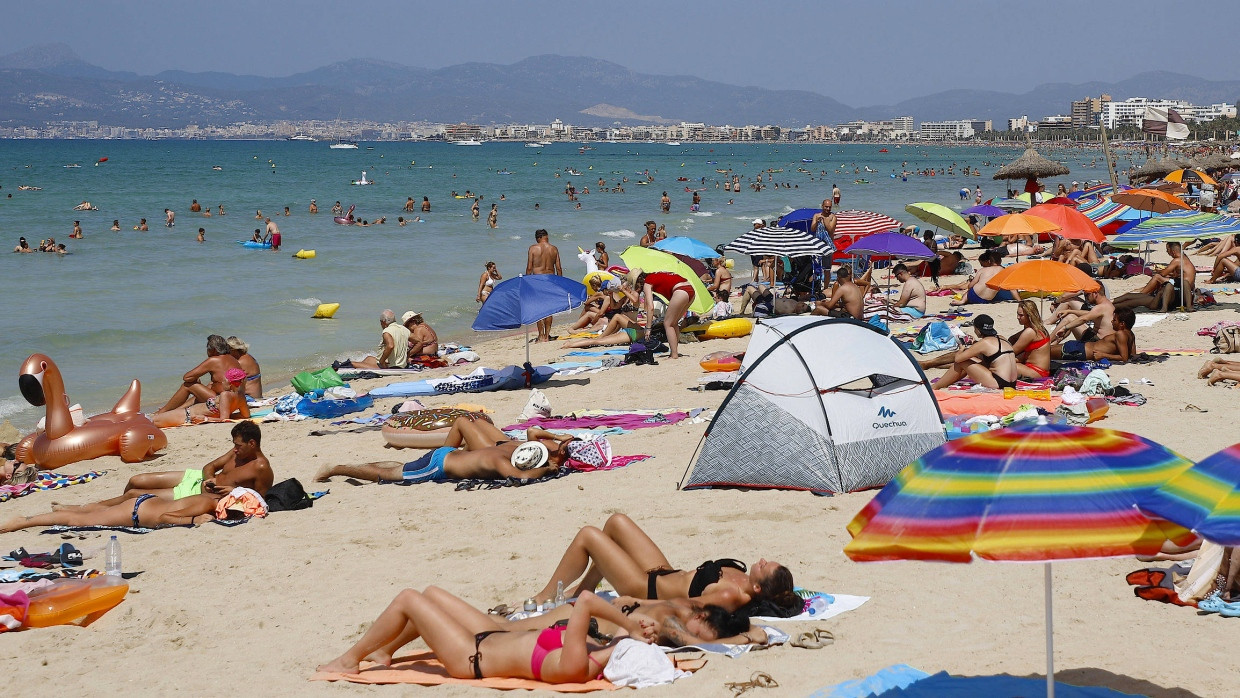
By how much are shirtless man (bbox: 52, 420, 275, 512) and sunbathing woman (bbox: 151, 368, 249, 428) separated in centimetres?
294

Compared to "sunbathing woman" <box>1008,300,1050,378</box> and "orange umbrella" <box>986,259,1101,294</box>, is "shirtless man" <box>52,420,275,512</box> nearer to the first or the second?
"orange umbrella" <box>986,259,1101,294</box>

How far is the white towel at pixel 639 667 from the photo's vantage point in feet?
14.5

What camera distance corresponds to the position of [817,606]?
16.9 ft

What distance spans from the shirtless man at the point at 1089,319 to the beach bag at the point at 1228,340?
1.00m

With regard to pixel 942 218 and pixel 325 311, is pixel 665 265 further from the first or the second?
pixel 942 218

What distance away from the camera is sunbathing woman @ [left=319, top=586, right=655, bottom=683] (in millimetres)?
4402

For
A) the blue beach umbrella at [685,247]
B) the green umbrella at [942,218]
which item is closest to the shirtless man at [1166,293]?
the green umbrella at [942,218]

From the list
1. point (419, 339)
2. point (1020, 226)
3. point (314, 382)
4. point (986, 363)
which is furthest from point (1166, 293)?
point (314, 382)

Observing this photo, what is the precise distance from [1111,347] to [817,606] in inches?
270

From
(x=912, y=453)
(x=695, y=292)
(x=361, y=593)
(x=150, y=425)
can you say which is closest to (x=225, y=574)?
(x=361, y=593)

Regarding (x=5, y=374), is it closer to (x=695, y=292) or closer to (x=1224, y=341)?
(x=695, y=292)

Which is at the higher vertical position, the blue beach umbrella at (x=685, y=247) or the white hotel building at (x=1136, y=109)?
the white hotel building at (x=1136, y=109)

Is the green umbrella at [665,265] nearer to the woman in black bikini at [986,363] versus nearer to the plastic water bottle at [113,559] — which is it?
the woman in black bikini at [986,363]

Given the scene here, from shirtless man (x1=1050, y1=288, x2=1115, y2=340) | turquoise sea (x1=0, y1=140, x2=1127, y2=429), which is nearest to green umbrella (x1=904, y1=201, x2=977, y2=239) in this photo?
turquoise sea (x1=0, y1=140, x2=1127, y2=429)
